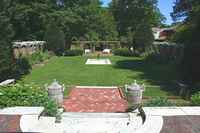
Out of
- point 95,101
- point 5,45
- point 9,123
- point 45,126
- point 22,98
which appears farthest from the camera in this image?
point 5,45

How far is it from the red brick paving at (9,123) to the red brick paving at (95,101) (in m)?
4.77

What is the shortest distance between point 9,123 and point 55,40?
37.2 metres

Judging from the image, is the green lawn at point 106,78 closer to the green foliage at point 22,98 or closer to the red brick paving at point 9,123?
the green foliage at point 22,98

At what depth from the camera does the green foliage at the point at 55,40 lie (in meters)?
45.8

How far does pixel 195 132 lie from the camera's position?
8.39 m

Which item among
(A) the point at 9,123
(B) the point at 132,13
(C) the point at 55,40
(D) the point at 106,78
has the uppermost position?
(B) the point at 132,13

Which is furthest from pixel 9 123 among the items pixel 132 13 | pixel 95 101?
pixel 132 13

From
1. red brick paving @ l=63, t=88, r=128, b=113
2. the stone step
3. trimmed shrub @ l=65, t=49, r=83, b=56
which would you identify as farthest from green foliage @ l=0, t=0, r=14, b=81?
trimmed shrub @ l=65, t=49, r=83, b=56

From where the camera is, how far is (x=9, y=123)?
9.00m

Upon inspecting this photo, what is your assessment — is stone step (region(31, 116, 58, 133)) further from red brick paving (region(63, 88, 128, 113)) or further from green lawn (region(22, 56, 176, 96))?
green lawn (region(22, 56, 176, 96))

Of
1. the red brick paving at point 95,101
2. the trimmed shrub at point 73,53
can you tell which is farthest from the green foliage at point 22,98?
the trimmed shrub at point 73,53

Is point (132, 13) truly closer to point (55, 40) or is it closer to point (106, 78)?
point (55, 40)

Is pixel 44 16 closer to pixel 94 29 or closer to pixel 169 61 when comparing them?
pixel 94 29

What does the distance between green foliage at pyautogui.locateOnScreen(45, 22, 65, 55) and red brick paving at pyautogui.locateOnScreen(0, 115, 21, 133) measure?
3628cm
